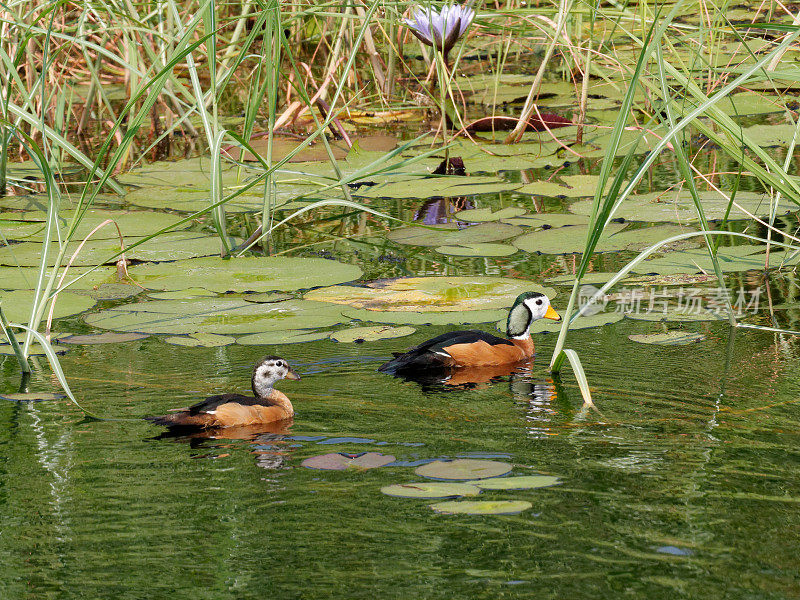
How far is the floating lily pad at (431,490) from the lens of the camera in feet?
11.7

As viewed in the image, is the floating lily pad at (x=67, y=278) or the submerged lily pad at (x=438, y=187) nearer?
the floating lily pad at (x=67, y=278)

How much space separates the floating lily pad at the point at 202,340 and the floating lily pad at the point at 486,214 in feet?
8.88

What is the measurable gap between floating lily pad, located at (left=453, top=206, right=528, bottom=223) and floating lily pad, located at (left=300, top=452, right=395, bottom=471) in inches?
158

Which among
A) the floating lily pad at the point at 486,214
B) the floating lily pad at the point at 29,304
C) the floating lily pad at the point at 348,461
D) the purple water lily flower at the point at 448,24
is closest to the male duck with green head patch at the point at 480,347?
the floating lily pad at the point at 348,461

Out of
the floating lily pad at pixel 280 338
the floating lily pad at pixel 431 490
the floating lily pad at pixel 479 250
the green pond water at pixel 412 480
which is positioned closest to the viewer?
the green pond water at pixel 412 480

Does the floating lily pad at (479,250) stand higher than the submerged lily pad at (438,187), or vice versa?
the submerged lily pad at (438,187)

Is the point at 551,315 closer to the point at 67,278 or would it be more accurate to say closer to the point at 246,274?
the point at 246,274

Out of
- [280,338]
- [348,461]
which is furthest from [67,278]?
[348,461]

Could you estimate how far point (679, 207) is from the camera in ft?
25.2

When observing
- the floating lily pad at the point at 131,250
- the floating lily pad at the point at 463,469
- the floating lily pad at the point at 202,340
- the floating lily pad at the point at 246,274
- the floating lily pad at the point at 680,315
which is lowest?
the floating lily pad at the point at 463,469

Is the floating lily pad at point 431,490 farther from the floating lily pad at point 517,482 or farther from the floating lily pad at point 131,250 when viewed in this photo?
the floating lily pad at point 131,250

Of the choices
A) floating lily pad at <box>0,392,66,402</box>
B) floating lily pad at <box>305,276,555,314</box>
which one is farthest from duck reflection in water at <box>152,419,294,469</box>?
floating lily pad at <box>305,276,555,314</box>

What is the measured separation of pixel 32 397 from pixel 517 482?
2.26 metres

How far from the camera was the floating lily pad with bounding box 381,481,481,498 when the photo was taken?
3562 mm
